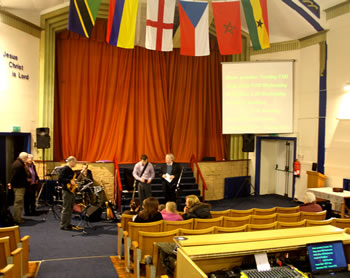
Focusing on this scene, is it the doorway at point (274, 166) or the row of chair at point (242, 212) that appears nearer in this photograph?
the row of chair at point (242, 212)

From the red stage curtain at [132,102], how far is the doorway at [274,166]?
1338 millimetres

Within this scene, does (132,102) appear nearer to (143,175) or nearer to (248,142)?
(143,175)

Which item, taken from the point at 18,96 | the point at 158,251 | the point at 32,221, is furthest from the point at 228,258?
the point at 18,96

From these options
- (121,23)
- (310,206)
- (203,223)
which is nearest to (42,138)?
(121,23)

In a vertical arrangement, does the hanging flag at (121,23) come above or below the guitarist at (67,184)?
above

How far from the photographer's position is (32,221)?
746 centimetres

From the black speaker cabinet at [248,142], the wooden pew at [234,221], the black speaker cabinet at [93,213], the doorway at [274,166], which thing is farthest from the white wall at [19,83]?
the doorway at [274,166]

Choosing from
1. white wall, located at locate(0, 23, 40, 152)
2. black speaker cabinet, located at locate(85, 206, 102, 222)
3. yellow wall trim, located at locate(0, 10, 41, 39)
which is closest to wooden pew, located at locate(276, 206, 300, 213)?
black speaker cabinet, located at locate(85, 206, 102, 222)

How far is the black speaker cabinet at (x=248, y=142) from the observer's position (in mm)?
10938

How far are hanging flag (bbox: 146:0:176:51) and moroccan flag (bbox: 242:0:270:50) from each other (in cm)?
186

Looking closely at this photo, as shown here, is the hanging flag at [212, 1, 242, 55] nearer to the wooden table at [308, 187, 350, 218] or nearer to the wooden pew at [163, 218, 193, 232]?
the wooden table at [308, 187, 350, 218]

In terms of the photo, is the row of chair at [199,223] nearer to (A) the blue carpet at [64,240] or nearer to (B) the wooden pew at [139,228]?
(B) the wooden pew at [139,228]

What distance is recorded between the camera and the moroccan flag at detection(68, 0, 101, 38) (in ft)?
21.9

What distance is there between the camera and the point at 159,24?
741cm
